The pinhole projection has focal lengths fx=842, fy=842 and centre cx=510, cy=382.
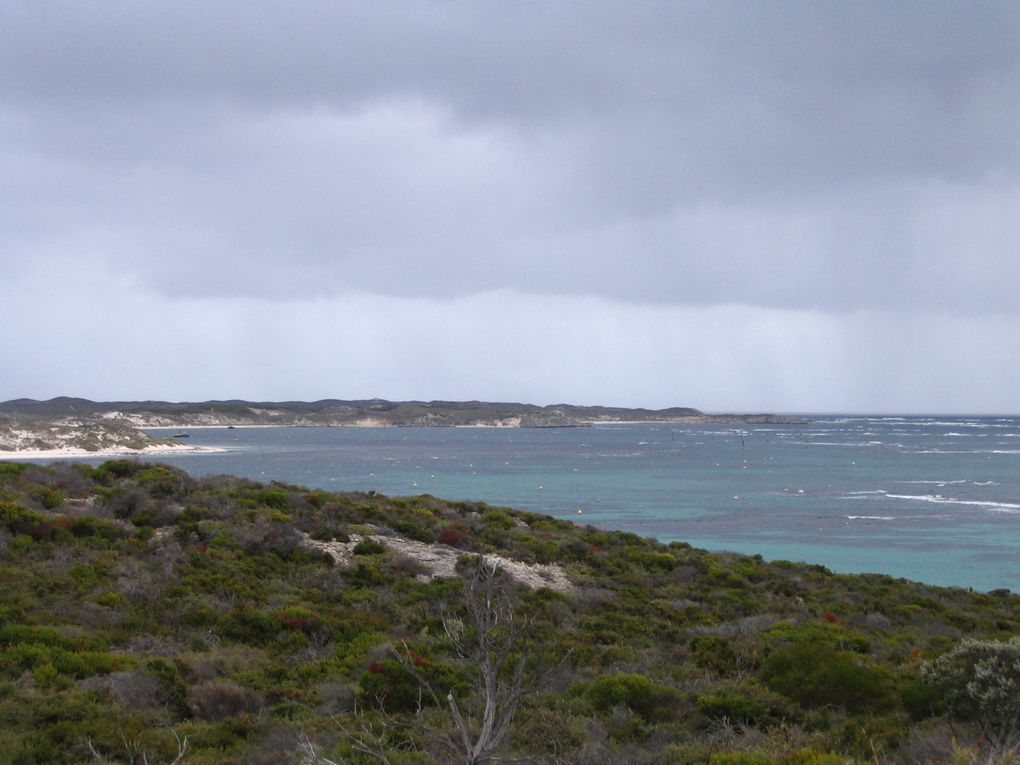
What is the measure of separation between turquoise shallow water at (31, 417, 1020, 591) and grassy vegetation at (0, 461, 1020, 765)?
11.8 m

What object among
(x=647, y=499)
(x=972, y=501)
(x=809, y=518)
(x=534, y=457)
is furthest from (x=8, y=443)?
(x=972, y=501)

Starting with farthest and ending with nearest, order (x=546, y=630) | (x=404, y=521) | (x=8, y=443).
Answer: (x=8, y=443) → (x=404, y=521) → (x=546, y=630)

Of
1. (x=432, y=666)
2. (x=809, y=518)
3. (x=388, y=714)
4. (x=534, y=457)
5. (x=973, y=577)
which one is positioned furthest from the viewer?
(x=534, y=457)

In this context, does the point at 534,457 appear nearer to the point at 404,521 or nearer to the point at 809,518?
the point at 809,518

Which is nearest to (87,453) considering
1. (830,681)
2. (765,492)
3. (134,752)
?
(765,492)

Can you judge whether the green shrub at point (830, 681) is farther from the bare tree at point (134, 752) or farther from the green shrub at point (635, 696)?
the bare tree at point (134, 752)

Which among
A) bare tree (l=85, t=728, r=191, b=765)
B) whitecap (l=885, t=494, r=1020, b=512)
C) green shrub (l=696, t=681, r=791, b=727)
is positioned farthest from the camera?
whitecap (l=885, t=494, r=1020, b=512)

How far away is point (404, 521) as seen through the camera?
22938 mm

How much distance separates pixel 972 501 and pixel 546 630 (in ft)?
154

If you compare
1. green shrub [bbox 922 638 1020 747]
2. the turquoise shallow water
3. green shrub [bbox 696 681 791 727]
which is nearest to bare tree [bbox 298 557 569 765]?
green shrub [bbox 696 681 791 727]

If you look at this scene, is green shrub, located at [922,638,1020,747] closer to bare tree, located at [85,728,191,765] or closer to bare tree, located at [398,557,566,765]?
bare tree, located at [398,557,566,765]

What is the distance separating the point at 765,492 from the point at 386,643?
50636 mm

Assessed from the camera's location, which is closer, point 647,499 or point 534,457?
point 647,499

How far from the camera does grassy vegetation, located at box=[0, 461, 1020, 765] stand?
25.8 ft
